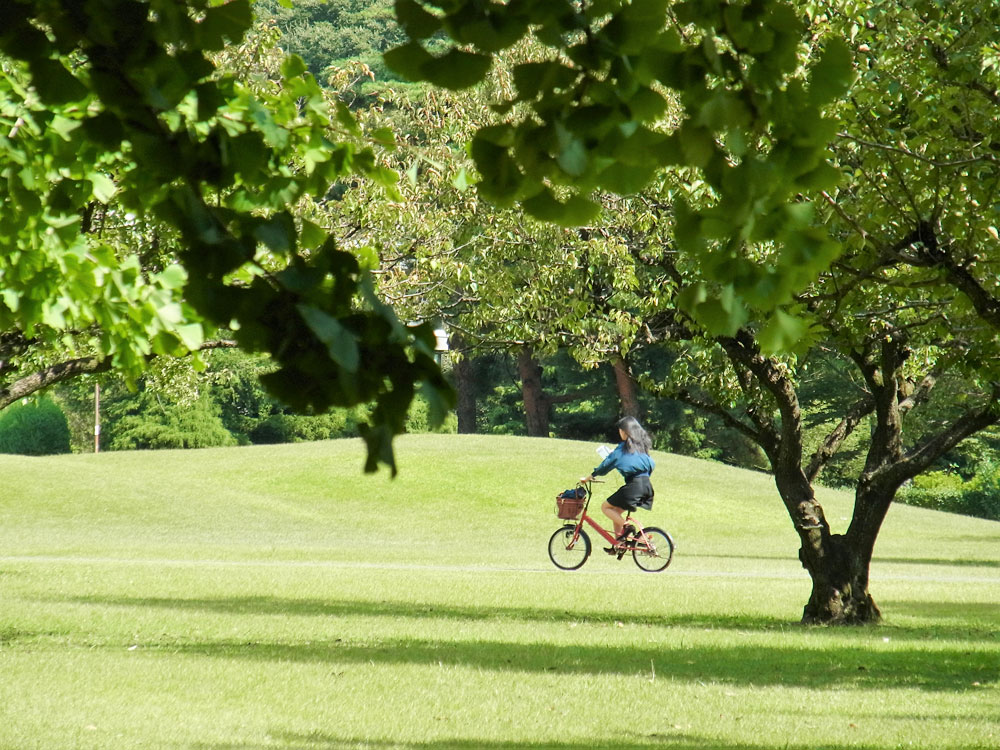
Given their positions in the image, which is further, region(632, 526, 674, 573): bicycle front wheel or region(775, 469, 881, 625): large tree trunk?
region(632, 526, 674, 573): bicycle front wheel

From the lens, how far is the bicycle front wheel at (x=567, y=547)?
60.9 feet

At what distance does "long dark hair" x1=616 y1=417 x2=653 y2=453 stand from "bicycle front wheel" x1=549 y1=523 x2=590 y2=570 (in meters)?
2.36

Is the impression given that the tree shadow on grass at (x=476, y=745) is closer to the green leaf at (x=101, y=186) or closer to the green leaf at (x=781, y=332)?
the green leaf at (x=101, y=186)

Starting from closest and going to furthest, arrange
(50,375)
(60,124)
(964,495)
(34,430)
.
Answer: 1. (60,124)
2. (50,375)
3. (964,495)
4. (34,430)

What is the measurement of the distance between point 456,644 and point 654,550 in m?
8.34

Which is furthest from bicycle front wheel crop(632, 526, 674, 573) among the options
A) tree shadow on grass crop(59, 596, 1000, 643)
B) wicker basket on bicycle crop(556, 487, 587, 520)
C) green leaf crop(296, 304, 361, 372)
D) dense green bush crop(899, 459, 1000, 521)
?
dense green bush crop(899, 459, 1000, 521)

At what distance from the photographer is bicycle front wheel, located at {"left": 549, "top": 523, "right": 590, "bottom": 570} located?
18562 millimetres

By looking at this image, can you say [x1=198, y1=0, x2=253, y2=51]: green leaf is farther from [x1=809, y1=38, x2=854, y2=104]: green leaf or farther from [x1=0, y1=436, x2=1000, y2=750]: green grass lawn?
[x1=0, y1=436, x2=1000, y2=750]: green grass lawn

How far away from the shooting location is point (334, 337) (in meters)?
1.49

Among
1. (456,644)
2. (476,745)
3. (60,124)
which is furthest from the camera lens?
(456,644)

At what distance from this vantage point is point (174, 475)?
35781 millimetres

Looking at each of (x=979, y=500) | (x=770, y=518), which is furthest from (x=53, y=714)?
(x=979, y=500)

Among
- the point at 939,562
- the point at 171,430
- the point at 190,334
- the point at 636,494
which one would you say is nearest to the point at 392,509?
the point at 939,562

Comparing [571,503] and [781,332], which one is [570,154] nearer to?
[781,332]
